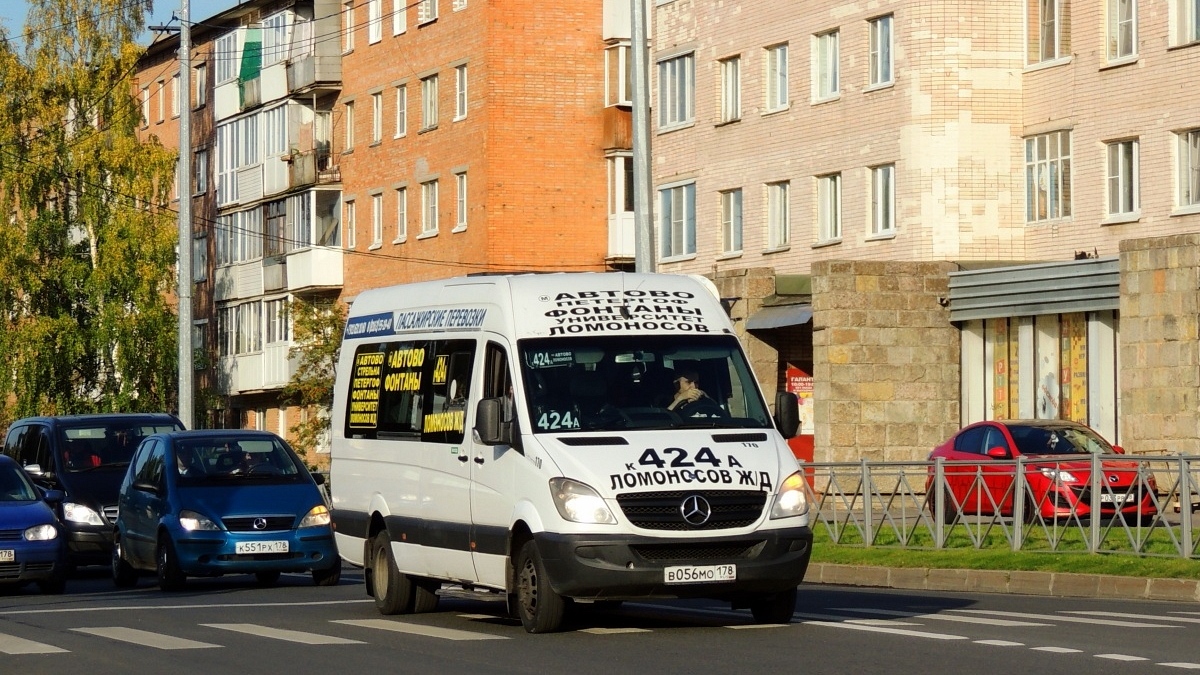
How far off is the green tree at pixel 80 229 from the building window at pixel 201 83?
347 inches

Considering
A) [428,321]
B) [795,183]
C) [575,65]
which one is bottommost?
[428,321]

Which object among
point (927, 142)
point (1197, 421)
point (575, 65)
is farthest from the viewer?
point (575, 65)

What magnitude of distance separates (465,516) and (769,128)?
30628 mm

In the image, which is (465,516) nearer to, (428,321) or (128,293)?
(428,321)

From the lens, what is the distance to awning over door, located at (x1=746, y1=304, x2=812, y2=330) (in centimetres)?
4191

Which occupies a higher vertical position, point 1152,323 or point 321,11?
point 321,11

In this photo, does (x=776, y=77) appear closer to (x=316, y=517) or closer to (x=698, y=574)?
(x=316, y=517)

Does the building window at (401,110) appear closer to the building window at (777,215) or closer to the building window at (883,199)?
the building window at (777,215)

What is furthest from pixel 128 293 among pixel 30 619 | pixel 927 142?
pixel 30 619

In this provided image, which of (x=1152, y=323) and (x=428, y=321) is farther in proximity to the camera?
(x=1152, y=323)

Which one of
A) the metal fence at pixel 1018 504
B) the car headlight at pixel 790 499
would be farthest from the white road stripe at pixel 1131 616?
the metal fence at pixel 1018 504

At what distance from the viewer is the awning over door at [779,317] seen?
137 ft

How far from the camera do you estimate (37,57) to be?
65.6m

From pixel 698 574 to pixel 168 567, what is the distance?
9120 mm
